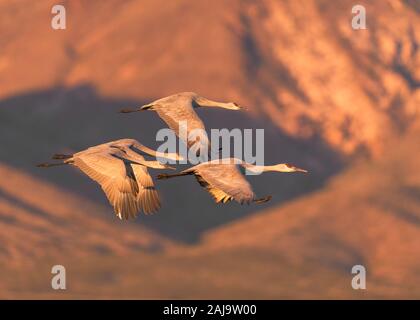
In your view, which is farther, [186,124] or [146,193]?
[146,193]

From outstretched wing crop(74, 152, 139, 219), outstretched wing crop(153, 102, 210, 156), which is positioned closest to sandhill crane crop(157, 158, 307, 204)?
outstretched wing crop(153, 102, 210, 156)

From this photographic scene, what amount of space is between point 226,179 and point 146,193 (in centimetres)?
646

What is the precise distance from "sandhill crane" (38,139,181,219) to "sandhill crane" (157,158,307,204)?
2.28 metres

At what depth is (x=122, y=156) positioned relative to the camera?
178ft

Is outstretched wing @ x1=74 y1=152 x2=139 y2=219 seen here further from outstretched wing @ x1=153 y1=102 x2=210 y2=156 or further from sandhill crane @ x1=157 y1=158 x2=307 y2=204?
outstretched wing @ x1=153 y1=102 x2=210 y2=156

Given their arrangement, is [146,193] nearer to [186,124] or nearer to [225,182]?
[186,124]

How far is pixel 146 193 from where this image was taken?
178ft

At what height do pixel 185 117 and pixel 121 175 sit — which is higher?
pixel 185 117

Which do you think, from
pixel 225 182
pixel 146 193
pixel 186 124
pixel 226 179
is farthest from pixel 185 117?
pixel 225 182

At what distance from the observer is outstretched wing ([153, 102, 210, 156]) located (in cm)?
5272

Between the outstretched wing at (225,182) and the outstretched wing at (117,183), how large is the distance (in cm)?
271
